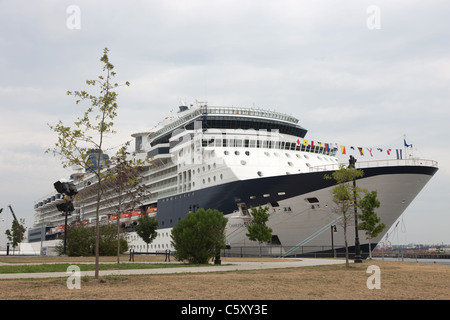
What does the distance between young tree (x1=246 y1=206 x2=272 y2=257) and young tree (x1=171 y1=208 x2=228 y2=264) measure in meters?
6.88

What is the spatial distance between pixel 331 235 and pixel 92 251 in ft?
62.2

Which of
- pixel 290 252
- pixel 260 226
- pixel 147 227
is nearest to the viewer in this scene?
pixel 260 226

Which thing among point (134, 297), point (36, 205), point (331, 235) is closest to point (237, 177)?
point (331, 235)

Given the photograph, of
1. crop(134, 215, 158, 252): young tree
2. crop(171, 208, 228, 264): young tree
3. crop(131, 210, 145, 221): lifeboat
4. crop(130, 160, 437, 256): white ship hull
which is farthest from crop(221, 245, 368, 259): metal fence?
crop(131, 210, 145, 221): lifeboat

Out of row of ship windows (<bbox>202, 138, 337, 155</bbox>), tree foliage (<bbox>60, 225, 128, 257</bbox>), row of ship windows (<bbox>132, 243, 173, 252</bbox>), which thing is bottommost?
row of ship windows (<bbox>132, 243, 173, 252</bbox>)

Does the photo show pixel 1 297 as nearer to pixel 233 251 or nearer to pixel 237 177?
pixel 237 177

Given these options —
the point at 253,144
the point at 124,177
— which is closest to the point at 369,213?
the point at 253,144

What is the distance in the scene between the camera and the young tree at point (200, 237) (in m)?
24.2

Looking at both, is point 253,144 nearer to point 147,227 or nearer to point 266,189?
point 266,189

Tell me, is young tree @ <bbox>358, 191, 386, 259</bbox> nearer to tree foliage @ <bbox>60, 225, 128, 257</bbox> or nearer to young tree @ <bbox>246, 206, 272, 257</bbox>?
young tree @ <bbox>246, 206, 272, 257</bbox>

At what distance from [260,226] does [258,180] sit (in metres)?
3.27

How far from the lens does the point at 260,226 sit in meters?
31.5

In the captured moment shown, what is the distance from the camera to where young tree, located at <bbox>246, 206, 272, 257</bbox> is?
31125mm
